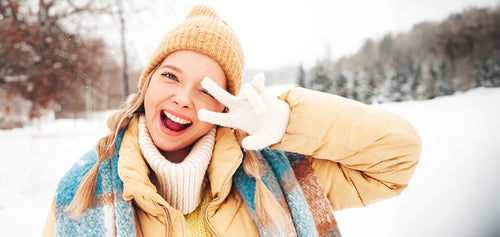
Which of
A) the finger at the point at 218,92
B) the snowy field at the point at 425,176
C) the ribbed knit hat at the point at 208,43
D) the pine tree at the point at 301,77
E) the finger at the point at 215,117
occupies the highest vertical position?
the ribbed knit hat at the point at 208,43

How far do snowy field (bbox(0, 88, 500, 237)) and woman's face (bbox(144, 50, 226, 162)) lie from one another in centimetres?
204

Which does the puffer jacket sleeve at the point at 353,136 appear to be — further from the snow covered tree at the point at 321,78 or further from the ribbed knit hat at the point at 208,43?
the snow covered tree at the point at 321,78

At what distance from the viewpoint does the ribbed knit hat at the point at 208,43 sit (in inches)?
39.8

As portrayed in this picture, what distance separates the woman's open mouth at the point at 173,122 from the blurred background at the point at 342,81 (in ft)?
2.71

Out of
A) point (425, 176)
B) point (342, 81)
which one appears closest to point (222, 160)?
point (425, 176)

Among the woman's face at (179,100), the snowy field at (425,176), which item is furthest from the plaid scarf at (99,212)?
the snowy field at (425,176)

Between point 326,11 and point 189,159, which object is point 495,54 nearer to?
point 326,11

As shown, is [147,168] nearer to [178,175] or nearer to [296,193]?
[178,175]

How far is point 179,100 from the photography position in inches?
36.9

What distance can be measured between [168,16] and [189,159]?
2.58m

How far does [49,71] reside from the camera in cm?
270

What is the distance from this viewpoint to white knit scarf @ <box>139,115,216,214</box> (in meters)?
0.89

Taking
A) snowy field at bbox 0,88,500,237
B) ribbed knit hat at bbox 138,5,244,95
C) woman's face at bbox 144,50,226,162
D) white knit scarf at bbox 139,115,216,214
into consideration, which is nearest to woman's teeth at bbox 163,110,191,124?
woman's face at bbox 144,50,226,162

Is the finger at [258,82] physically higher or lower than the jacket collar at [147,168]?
higher
